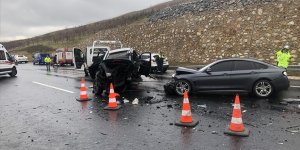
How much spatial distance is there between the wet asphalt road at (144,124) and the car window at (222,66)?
933 mm

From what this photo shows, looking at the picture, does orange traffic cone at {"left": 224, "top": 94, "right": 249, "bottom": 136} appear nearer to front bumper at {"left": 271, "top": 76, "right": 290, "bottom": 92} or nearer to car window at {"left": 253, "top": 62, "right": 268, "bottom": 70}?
front bumper at {"left": 271, "top": 76, "right": 290, "bottom": 92}

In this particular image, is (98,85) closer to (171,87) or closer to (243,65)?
(171,87)

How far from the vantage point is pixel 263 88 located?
1070cm

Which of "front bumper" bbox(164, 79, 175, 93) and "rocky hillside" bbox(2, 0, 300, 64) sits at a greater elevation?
"rocky hillside" bbox(2, 0, 300, 64)

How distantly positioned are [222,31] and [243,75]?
16.5m

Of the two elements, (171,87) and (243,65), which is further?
(171,87)

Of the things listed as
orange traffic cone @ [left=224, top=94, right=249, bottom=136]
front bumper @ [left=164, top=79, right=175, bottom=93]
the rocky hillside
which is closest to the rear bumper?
front bumper @ [left=164, top=79, right=175, bottom=93]

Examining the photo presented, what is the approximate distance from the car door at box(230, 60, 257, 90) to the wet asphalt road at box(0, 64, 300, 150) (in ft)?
1.43

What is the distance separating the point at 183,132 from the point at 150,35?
89.6ft

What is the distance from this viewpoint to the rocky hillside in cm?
2289

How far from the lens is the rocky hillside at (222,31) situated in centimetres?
2289

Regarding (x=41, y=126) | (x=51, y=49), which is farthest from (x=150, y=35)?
(x=51, y=49)

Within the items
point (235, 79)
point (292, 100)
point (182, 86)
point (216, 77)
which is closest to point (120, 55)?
point (182, 86)

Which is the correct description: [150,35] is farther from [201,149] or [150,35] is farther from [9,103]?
[201,149]
